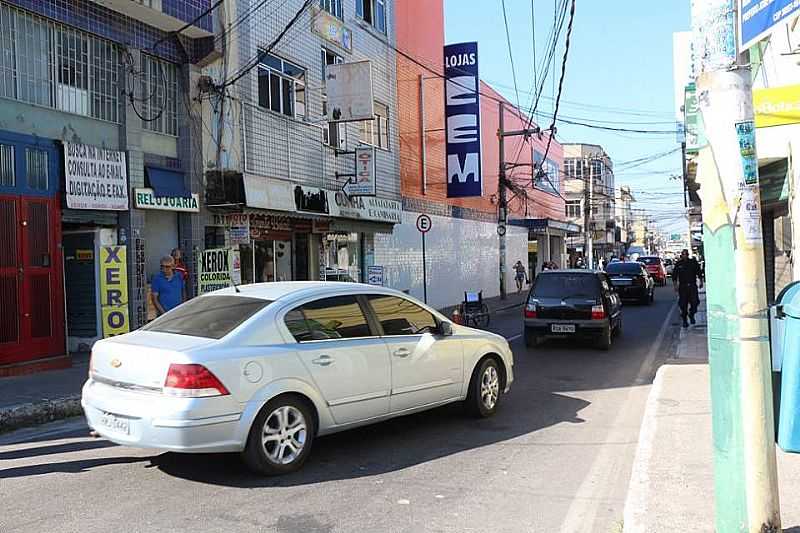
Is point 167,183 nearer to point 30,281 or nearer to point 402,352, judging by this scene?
point 30,281

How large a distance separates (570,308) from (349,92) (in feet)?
25.4

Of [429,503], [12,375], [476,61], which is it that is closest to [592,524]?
[429,503]

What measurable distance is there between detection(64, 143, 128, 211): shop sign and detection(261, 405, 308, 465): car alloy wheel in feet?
24.0

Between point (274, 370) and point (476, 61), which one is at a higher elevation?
point (476, 61)

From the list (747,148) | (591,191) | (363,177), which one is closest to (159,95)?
(363,177)

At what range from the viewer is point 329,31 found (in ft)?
60.4

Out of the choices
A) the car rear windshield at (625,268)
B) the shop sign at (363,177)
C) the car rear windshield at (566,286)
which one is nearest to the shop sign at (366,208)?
the shop sign at (363,177)

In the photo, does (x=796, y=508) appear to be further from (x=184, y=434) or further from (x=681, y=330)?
(x=681, y=330)

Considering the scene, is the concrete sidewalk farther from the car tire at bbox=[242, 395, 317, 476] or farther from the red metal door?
the red metal door

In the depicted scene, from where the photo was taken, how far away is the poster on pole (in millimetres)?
16547

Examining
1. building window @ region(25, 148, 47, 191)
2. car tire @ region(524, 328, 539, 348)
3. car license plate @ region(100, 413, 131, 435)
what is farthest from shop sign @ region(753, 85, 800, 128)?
building window @ region(25, 148, 47, 191)

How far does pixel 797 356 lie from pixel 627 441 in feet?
10.7

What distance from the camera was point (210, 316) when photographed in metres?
5.90

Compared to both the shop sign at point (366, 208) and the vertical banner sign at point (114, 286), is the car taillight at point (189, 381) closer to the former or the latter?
the vertical banner sign at point (114, 286)
